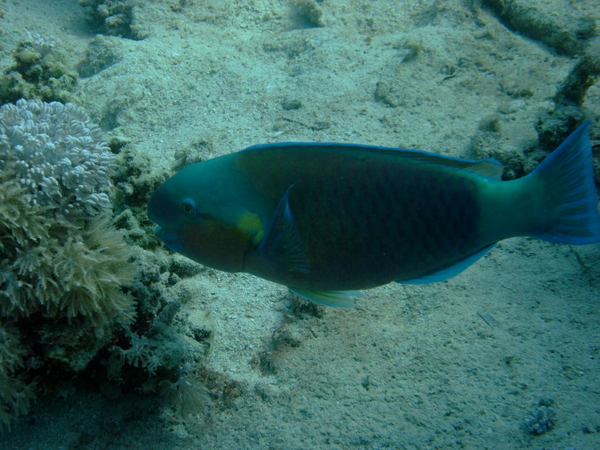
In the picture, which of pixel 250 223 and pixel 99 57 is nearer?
pixel 250 223

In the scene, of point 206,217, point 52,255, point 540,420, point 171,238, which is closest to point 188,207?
point 206,217

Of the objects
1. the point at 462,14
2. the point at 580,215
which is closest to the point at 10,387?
the point at 580,215

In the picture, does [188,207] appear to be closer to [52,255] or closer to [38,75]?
[52,255]

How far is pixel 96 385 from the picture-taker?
279 cm

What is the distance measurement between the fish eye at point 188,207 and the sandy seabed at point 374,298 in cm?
162

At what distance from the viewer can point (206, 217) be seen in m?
1.94

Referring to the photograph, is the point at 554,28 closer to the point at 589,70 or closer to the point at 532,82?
the point at 532,82

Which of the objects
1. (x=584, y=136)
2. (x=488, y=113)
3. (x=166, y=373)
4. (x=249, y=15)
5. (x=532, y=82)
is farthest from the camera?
(x=249, y=15)

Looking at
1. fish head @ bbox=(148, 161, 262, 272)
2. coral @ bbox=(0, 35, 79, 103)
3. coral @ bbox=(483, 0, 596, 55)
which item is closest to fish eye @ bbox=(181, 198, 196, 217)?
fish head @ bbox=(148, 161, 262, 272)

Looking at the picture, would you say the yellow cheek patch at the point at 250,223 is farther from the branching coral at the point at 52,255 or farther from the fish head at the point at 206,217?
the branching coral at the point at 52,255

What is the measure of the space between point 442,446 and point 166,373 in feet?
6.57

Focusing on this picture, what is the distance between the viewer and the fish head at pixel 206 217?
6.31 ft

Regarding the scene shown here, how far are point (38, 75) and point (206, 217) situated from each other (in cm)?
607

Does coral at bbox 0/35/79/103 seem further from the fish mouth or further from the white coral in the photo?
the fish mouth
